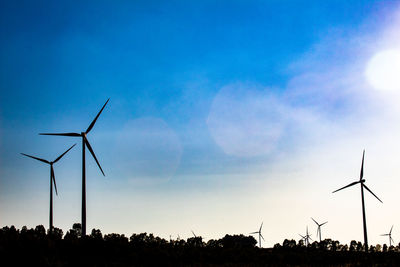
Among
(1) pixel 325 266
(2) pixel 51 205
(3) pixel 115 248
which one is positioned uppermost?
(2) pixel 51 205

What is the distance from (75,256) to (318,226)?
443 feet

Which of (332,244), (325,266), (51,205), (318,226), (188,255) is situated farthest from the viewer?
(318,226)

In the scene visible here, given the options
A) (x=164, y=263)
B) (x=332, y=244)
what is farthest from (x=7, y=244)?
(x=332, y=244)

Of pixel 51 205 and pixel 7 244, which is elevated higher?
pixel 51 205

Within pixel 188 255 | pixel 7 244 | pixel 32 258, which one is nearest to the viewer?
pixel 32 258

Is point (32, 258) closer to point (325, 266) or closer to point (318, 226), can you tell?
point (325, 266)

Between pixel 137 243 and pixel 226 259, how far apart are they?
545 inches

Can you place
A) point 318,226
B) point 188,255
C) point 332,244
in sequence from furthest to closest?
point 318,226 < point 332,244 < point 188,255

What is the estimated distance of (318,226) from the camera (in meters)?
174

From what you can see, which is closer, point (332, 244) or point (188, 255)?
point (188, 255)

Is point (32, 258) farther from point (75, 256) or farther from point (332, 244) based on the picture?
point (332, 244)

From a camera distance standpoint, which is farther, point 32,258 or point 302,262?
point 302,262

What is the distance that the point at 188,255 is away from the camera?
68312mm

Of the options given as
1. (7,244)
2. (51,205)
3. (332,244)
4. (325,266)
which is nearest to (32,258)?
(7,244)
